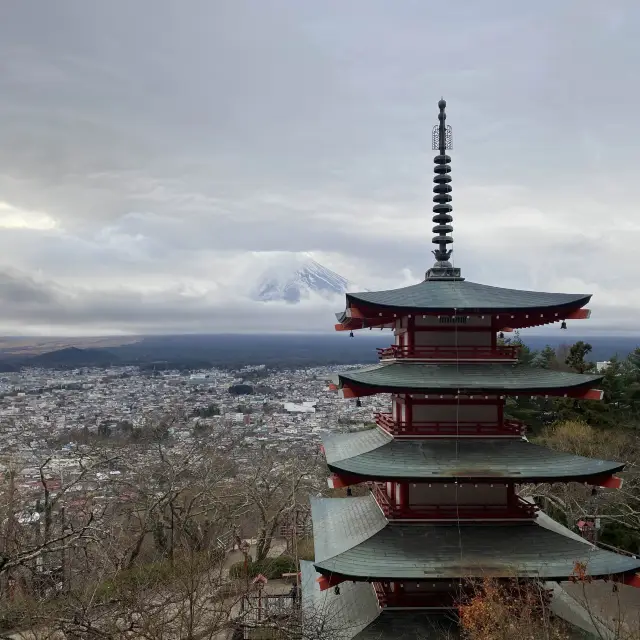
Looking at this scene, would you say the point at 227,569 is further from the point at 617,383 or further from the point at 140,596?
the point at 617,383

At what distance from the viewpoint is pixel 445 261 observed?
19.5m

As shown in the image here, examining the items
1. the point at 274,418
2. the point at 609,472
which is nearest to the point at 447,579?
the point at 609,472

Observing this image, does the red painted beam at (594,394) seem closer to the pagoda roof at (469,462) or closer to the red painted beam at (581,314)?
the pagoda roof at (469,462)

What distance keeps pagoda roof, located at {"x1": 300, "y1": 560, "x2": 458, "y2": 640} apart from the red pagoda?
5 centimetres

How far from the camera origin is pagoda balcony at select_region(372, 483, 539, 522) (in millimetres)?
15906

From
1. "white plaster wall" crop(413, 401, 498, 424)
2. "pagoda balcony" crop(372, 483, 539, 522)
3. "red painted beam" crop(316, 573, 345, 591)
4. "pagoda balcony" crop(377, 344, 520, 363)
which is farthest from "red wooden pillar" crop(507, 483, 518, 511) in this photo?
"red painted beam" crop(316, 573, 345, 591)

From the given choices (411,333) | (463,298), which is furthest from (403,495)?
(463,298)

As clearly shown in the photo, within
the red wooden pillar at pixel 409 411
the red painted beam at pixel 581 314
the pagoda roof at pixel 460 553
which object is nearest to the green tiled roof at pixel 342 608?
the pagoda roof at pixel 460 553

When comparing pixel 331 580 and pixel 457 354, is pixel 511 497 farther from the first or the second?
pixel 331 580

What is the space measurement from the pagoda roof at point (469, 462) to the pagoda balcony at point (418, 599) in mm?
3313

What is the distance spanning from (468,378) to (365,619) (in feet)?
23.8

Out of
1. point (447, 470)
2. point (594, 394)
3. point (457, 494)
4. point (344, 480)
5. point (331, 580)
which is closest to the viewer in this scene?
point (331, 580)

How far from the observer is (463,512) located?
1605cm

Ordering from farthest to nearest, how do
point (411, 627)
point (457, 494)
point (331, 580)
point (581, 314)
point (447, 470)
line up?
point (457, 494) → point (581, 314) → point (447, 470) → point (411, 627) → point (331, 580)
